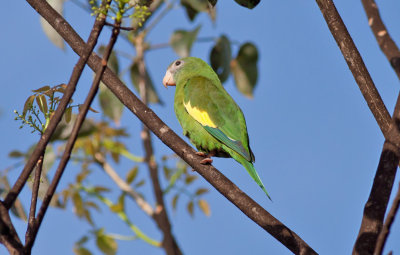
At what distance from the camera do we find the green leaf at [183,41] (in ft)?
9.92

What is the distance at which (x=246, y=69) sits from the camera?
3182 millimetres

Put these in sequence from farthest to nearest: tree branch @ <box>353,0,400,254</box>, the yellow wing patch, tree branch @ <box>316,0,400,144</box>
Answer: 1. the yellow wing patch
2. tree branch @ <box>316,0,400,144</box>
3. tree branch @ <box>353,0,400,254</box>

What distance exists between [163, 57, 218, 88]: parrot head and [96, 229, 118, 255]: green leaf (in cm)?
113

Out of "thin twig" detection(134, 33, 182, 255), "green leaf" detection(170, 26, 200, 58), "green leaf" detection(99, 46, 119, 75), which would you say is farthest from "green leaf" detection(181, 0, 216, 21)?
"thin twig" detection(134, 33, 182, 255)

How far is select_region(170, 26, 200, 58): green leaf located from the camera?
3023 millimetres

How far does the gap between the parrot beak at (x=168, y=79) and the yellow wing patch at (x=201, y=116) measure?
2.60ft

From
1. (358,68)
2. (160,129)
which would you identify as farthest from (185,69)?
(358,68)

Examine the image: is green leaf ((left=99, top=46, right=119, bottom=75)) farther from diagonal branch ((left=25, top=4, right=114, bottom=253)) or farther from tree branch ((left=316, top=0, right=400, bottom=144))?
diagonal branch ((left=25, top=4, right=114, bottom=253))

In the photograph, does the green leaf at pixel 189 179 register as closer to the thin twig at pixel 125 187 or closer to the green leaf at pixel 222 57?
the thin twig at pixel 125 187

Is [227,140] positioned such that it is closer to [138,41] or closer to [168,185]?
[168,185]

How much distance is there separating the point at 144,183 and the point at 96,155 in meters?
0.43

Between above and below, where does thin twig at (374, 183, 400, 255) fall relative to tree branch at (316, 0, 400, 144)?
below

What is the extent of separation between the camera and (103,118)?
371cm

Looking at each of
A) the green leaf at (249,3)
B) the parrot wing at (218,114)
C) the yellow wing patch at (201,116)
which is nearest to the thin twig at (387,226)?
the green leaf at (249,3)
